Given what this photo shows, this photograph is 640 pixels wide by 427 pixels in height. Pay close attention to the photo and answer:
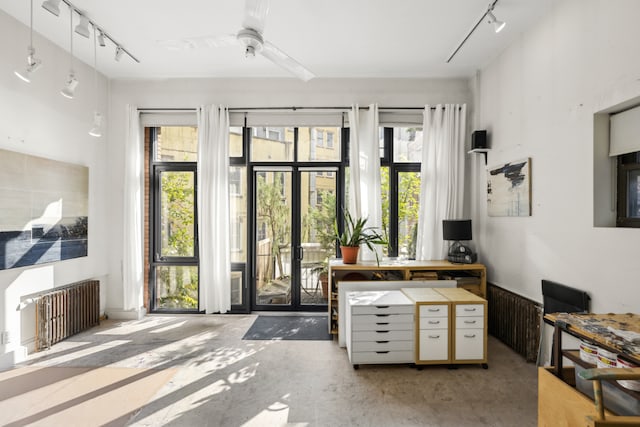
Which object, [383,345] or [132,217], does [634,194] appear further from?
[132,217]

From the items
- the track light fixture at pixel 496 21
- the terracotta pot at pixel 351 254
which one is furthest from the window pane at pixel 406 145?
the track light fixture at pixel 496 21

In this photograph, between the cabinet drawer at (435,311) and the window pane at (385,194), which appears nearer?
the cabinet drawer at (435,311)

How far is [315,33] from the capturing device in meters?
3.14

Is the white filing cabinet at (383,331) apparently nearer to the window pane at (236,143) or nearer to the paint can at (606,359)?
the paint can at (606,359)

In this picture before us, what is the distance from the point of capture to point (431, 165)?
4.00 m

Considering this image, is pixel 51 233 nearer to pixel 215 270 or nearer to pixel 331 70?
pixel 215 270

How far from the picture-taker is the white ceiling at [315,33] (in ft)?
9.01

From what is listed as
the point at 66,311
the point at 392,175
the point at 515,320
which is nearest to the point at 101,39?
the point at 66,311

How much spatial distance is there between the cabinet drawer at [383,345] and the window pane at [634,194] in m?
1.91

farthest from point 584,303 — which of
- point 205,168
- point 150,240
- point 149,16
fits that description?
point 150,240

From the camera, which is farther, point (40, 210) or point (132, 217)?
point (132, 217)

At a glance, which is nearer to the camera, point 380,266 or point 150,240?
point 380,266

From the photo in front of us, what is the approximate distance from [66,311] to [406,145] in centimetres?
450

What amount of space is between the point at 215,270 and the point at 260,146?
1.74 metres
